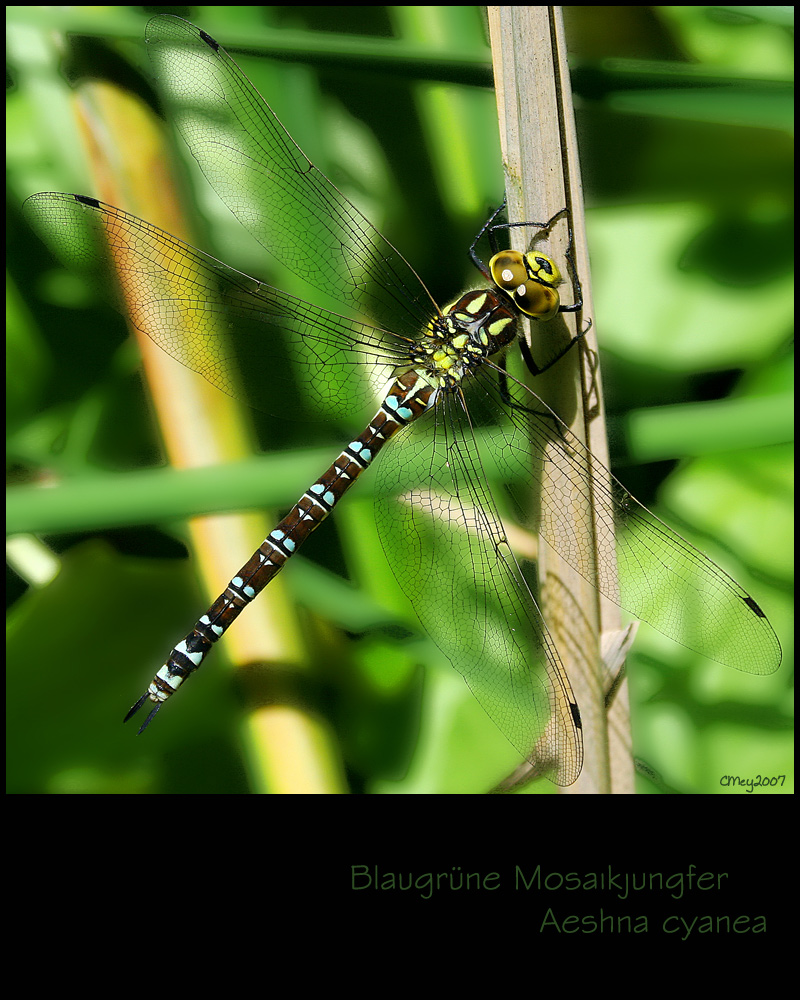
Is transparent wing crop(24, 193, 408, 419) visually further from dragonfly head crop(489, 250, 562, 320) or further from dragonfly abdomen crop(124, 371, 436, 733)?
dragonfly head crop(489, 250, 562, 320)

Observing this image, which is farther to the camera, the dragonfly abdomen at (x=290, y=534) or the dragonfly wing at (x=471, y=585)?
the dragonfly abdomen at (x=290, y=534)

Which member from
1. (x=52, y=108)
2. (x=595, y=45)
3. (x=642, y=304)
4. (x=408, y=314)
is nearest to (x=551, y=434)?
(x=408, y=314)

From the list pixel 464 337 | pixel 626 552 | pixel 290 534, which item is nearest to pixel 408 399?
pixel 464 337

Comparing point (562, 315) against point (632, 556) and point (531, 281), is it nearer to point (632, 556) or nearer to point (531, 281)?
point (531, 281)

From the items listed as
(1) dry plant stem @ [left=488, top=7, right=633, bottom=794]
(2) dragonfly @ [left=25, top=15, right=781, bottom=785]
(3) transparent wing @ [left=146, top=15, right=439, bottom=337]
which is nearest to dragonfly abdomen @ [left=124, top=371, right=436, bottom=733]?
(2) dragonfly @ [left=25, top=15, right=781, bottom=785]

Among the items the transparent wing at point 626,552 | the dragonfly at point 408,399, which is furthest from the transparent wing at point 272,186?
the transparent wing at point 626,552

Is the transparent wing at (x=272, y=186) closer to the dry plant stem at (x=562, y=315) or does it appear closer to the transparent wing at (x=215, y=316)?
the transparent wing at (x=215, y=316)
